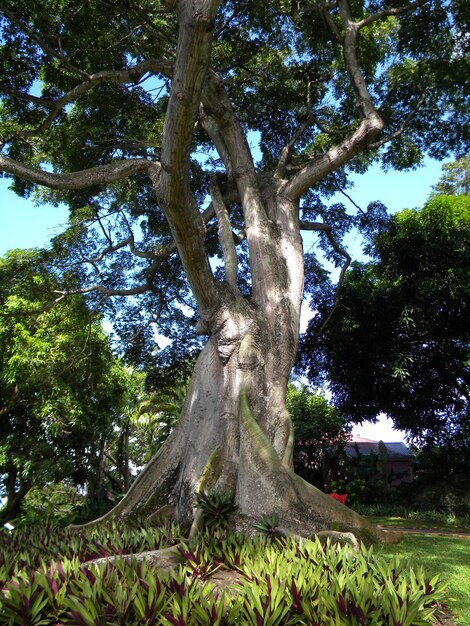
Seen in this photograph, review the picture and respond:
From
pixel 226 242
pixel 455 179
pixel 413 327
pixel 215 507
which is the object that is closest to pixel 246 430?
pixel 215 507

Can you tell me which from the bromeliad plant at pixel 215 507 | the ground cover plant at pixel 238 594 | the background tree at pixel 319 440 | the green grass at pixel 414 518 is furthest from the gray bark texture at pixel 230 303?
the background tree at pixel 319 440

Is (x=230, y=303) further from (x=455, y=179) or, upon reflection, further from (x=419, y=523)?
(x=455, y=179)

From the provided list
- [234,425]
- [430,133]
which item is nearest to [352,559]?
[234,425]

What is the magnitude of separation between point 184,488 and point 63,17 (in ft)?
28.3

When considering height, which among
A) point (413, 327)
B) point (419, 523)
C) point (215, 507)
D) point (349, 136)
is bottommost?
point (419, 523)

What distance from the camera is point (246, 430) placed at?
6.27 metres

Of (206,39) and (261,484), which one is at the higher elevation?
(206,39)

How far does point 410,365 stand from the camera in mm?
13938

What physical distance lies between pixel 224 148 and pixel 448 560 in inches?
305

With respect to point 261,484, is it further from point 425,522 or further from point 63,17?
point 63,17

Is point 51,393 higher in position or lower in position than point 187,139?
lower

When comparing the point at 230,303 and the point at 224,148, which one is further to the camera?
the point at 224,148

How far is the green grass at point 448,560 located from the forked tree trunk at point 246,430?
75cm

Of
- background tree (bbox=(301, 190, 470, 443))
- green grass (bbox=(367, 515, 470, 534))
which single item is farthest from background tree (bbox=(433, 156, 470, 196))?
green grass (bbox=(367, 515, 470, 534))
